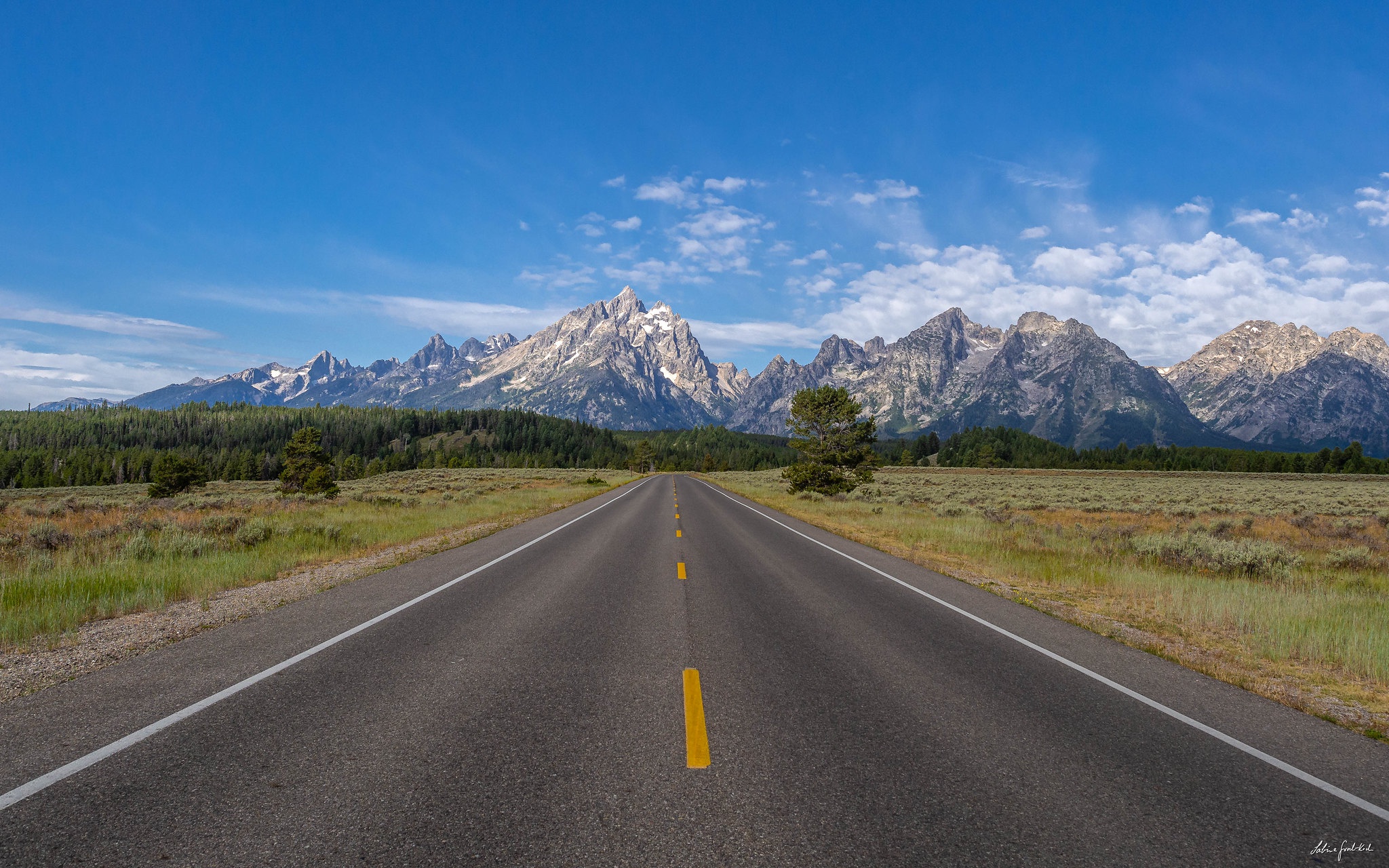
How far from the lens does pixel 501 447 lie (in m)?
174

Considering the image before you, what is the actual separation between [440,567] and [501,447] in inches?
6641

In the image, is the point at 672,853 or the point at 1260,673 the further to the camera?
the point at 1260,673

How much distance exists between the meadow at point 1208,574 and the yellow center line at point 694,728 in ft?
19.7

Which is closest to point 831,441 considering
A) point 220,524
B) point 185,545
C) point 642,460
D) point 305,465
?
point 220,524

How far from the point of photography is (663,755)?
14.3 ft

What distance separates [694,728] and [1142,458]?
146 m

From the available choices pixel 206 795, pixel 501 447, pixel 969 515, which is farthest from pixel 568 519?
pixel 501 447

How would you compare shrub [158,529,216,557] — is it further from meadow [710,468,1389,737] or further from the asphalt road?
meadow [710,468,1389,737]

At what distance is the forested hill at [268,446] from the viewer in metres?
Answer: 110

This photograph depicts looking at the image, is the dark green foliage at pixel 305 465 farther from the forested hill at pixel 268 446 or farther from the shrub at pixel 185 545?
the forested hill at pixel 268 446

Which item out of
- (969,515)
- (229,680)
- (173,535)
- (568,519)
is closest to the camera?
(229,680)

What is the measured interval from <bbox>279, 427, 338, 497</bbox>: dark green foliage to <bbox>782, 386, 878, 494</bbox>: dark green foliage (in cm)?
3503

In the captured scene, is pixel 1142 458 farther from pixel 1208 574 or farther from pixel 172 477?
pixel 172 477

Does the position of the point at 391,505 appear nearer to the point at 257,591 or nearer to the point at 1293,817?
the point at 257,591
